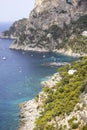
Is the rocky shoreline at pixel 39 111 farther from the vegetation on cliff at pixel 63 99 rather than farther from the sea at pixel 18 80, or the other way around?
the sea at pixel 18 80

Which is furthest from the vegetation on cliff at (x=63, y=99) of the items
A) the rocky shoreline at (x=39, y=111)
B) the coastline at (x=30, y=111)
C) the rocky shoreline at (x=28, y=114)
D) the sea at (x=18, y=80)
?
the sea at (x=18, y=80)

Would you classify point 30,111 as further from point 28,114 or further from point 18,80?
point 18,80

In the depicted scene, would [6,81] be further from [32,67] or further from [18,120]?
[18,120]

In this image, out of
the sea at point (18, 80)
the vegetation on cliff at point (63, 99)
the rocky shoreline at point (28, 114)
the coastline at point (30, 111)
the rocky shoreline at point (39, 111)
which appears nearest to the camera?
the rocky shoreline at point (39, 111)

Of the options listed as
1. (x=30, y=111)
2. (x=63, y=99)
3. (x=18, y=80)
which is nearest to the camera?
(x=63, y=99)

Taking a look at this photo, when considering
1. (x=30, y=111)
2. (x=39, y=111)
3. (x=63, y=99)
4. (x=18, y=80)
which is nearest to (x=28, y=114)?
(x=30, y=111)

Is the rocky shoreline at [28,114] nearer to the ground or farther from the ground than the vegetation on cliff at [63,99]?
nearer to the ground
